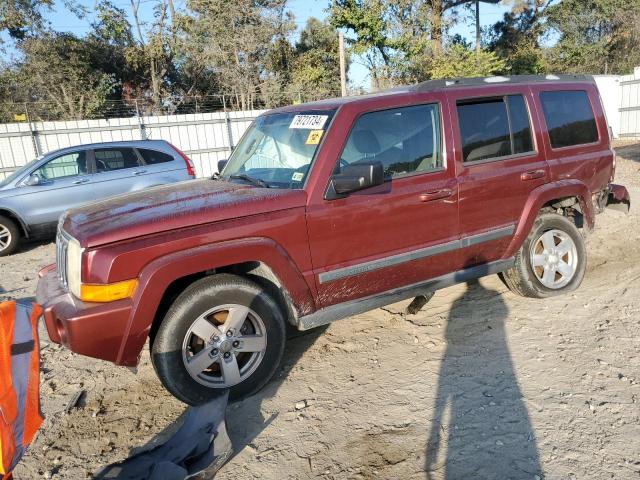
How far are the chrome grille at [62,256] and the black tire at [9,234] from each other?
5.63 metres

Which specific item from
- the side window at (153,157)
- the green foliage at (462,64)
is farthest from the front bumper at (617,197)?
the green foliage at (462,64)

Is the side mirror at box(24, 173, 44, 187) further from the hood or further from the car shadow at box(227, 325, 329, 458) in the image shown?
the car shadow at box(227, 325, 329, 458)

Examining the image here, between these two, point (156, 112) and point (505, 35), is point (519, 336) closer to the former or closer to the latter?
point (156, 112)

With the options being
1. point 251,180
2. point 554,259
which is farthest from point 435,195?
point 554,259

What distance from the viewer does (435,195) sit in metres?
3.76

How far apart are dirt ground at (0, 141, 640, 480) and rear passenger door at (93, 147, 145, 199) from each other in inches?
191

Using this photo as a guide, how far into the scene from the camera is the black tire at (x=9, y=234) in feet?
26.7

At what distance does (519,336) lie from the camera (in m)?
3.93

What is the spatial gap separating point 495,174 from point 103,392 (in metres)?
3.44

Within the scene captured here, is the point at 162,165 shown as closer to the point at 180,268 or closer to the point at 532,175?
the point at 180,268

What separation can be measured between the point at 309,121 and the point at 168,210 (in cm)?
127

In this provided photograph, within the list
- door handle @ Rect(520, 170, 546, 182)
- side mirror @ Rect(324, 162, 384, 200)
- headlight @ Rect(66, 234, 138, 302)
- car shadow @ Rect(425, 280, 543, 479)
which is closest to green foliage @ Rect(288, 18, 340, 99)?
door handle @ Rect(520, 170, 546, 182)

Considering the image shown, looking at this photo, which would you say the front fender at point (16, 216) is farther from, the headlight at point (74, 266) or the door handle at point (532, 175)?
the door handle at point (532, 175)

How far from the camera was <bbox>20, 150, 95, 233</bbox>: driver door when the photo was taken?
8258 millimetres
